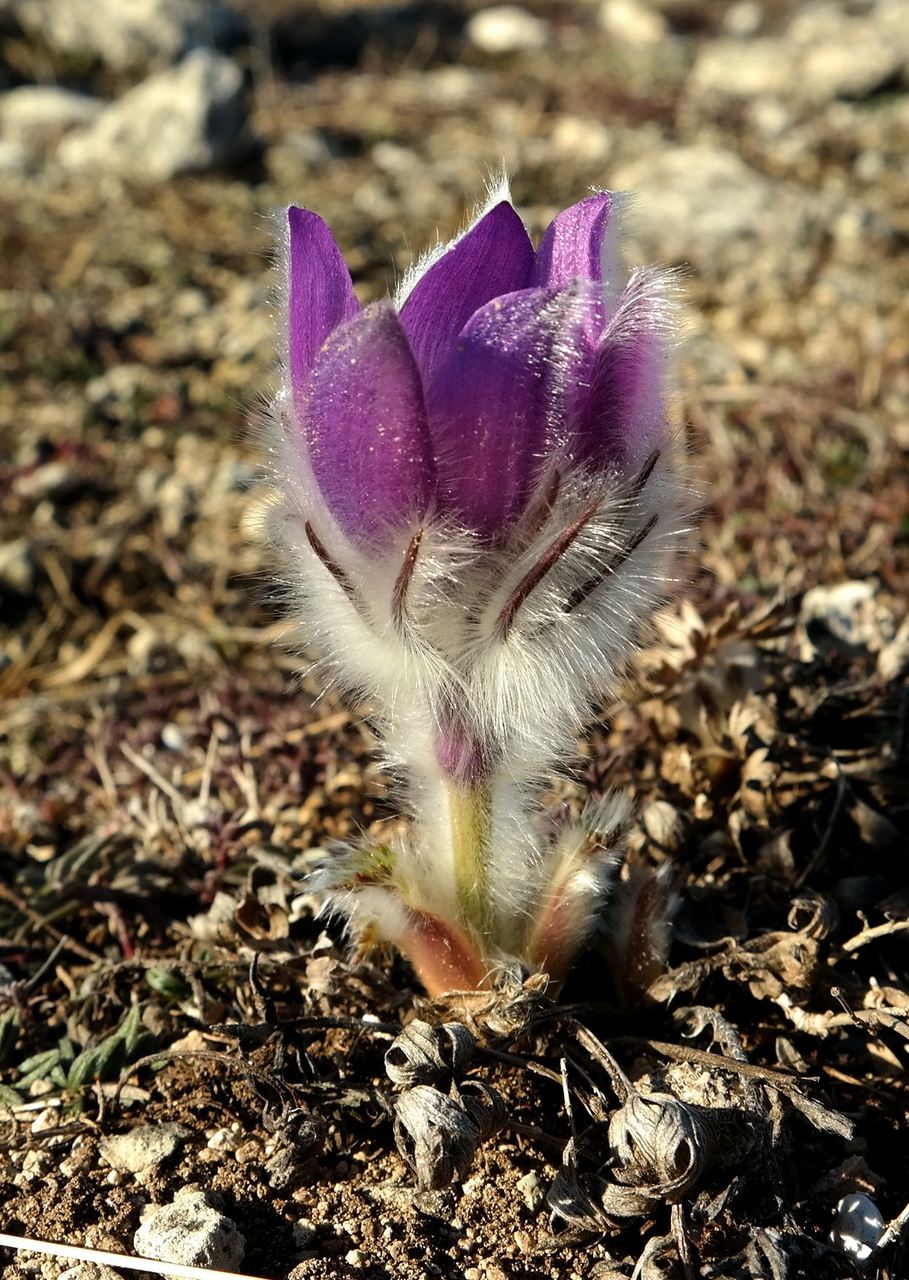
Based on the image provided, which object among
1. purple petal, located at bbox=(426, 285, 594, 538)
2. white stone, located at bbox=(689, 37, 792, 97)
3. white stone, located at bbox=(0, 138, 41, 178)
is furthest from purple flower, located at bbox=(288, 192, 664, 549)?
white stone, located at bbox=(689, 37, 792, 97)

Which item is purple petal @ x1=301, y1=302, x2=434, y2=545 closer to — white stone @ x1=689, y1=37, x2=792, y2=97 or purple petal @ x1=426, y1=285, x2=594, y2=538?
purple petal @ x1=426, y1=285, x2=594, y2=538

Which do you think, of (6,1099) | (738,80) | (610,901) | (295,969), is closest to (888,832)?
(610,901)

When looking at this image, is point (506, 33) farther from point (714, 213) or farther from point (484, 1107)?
point (484, 1107)

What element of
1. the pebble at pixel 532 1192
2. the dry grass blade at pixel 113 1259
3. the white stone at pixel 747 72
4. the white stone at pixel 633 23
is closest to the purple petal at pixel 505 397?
the pebble at pixel 532 1192

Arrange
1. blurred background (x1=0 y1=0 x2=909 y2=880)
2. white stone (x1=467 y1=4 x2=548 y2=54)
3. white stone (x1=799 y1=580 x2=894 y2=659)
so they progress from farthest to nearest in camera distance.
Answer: white stone (x1=467 y1=4 x2=548 y2=54) → blurred background (x1=0 y1=0 x2=909 y2=880) → white stone (x1=799 y1=580 x2=894 y2=659)

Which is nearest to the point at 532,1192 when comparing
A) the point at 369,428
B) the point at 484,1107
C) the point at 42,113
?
the point at 484,1107

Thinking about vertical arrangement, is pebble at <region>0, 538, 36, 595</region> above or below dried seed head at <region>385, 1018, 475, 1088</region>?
above

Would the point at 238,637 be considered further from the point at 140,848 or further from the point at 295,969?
the point at 295,969
